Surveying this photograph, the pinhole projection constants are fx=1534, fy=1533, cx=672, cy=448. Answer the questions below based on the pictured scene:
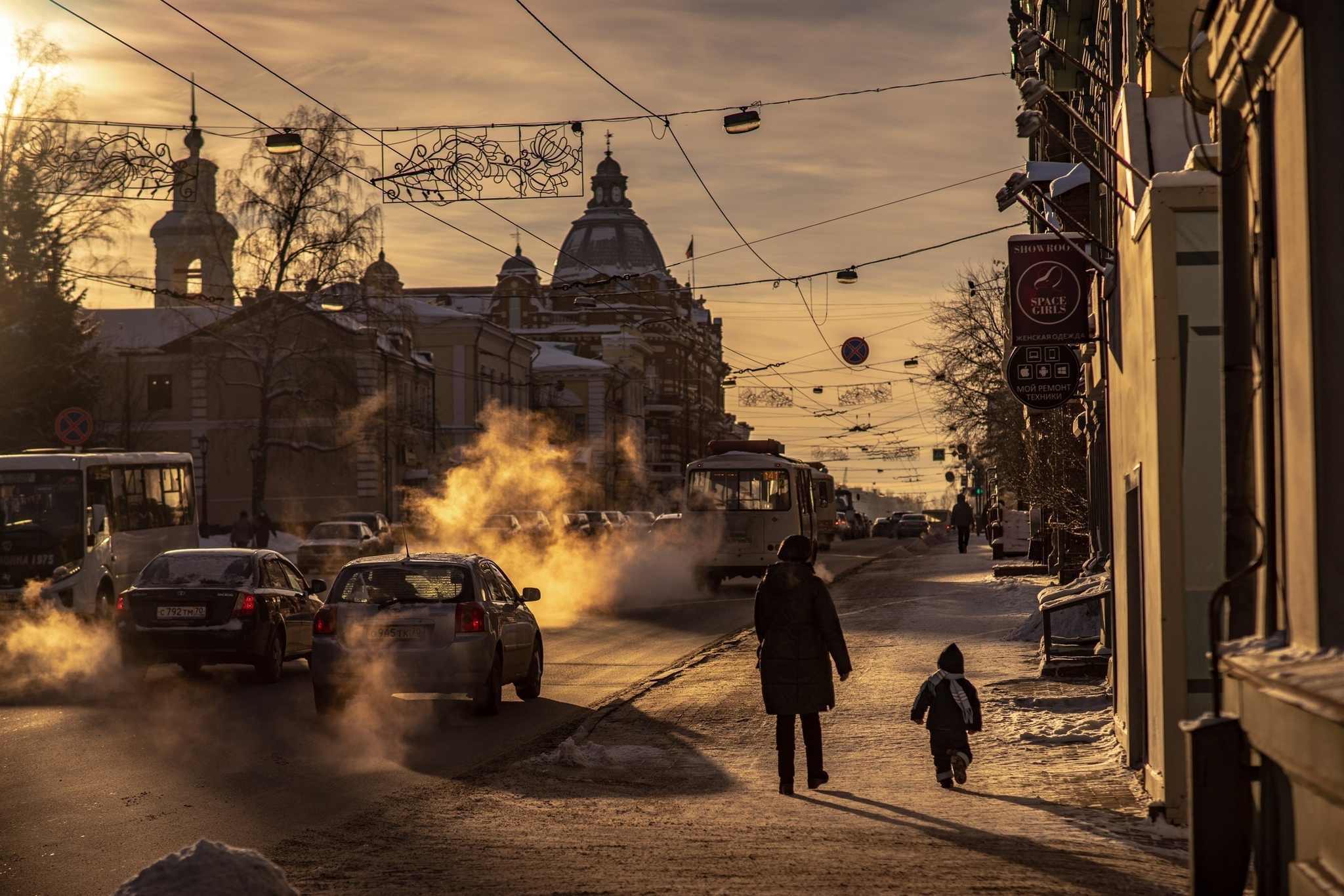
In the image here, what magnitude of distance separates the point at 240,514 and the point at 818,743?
43912mm

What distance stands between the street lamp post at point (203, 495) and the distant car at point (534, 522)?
14.4 meters

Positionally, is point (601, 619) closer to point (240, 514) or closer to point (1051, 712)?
point (1051, 712)

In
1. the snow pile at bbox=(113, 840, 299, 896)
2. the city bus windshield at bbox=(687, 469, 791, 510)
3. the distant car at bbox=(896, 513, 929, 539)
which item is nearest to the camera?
the snow pile at bbox=(113, 840, 299, 896)

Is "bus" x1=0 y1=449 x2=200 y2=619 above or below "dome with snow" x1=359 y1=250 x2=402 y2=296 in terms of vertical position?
below

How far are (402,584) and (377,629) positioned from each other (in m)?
0.58

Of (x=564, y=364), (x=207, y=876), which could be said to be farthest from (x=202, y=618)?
(x=564, y=364)

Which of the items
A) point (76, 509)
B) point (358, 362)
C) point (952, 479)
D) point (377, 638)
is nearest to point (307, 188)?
point (358, 362)

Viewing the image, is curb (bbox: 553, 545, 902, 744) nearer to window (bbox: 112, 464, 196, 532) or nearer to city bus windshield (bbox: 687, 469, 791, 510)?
city bus windshield (bbox: 687, 469, 791, 510)

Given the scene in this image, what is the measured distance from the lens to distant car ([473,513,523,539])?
136ft

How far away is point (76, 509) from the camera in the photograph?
2316cm

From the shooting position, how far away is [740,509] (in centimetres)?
3331

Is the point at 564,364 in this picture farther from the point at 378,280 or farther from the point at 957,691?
the point at 957,691

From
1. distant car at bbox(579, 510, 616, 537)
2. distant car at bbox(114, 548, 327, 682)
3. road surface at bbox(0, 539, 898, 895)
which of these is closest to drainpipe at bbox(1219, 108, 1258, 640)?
road surface at bbox(0, 539, 898, 895)

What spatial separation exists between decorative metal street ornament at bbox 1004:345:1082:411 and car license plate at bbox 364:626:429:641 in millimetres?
8507
